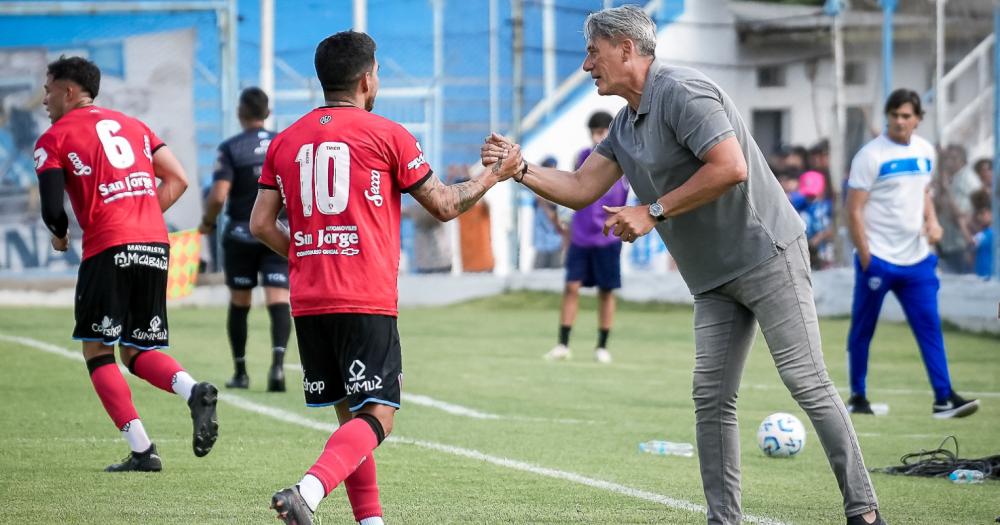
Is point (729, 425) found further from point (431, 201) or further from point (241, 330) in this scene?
point (241, 330)

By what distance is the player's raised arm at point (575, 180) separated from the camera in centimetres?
629

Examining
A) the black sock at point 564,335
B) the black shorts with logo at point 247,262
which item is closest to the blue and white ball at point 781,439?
the black shorts with logo at point 247,262

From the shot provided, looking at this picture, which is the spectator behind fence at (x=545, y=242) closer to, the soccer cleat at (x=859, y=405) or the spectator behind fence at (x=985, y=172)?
the spectator behind fence at (x=985, y=172)

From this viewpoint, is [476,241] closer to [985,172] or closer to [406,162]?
[985,172]

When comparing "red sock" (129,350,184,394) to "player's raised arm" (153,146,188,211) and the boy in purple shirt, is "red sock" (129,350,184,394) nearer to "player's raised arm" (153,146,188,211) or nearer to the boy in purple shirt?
"player's raised arm" (153,146,188,211)

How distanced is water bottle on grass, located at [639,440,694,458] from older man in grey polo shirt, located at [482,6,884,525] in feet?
8.70

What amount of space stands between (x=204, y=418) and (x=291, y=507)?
2.30m

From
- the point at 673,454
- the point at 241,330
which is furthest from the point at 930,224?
the point at 241,330

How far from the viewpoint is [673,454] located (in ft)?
28.3

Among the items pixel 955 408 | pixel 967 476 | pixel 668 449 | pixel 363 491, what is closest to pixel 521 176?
pixel 363 491

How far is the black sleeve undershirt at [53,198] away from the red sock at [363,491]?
8.78 ft

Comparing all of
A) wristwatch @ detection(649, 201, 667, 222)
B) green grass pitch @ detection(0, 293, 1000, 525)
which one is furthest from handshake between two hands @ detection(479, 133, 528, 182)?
green grass pitch @ detection(0, 293, 1000, 525)

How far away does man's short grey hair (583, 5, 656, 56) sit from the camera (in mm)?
5891

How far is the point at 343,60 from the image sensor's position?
219 inches
